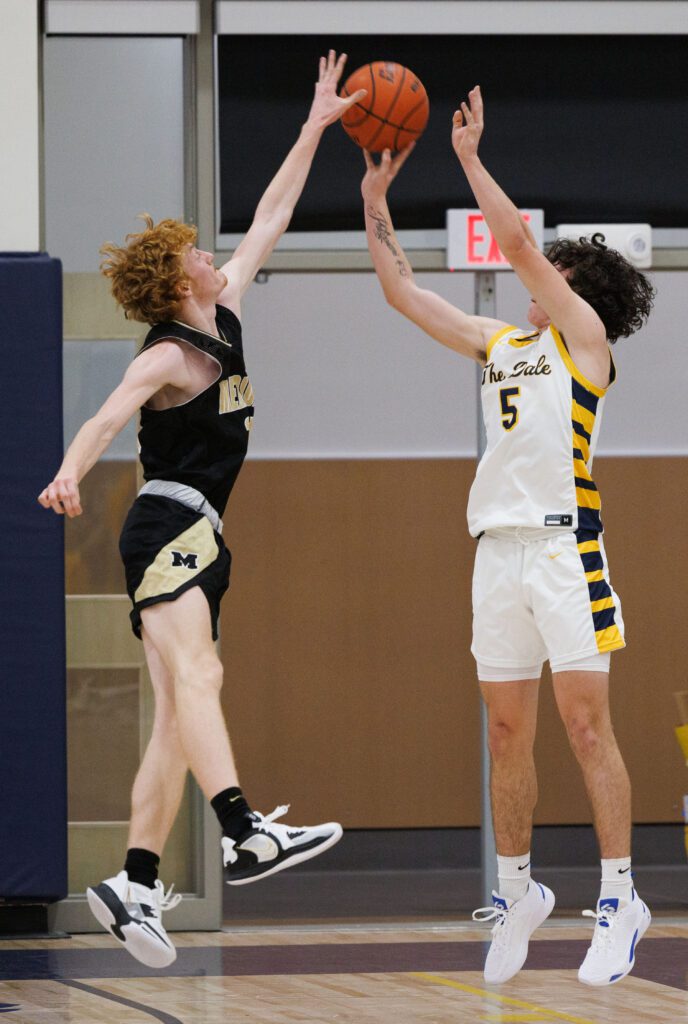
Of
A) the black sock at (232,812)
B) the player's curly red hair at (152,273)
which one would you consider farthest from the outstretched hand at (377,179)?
the black sock at (232,812)

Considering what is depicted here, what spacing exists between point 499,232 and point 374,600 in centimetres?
573

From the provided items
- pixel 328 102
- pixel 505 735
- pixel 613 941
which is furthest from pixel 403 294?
pixel 613 941

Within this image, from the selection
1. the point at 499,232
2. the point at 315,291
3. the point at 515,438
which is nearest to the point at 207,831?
the point at 515,438

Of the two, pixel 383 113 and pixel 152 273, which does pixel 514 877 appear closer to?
pixel 152 273

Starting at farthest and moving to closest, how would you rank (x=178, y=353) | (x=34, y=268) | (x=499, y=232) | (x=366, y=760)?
(x=366, y=760) < (x=34, y=268) < (x=499, y=232) < (x=178, y=353)

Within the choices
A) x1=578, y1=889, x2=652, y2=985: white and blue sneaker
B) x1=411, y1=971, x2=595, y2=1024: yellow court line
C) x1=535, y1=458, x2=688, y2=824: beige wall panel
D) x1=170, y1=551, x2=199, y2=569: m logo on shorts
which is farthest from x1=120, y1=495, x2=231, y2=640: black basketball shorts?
x1=535, y1=458, x2=688, y2=824: beige wall panel

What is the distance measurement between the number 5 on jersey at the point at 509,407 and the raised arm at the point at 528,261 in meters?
0.20

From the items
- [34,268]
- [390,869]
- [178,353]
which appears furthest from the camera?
[390,869]

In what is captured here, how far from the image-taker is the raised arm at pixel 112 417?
12.6 ft

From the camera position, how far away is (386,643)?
10.0m

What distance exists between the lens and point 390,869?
28.5ft

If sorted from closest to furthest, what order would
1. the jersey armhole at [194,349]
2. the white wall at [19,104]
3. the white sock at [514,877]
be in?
the jersey armhole at [194,349] < the white sock at [514,877] < the white wall at [19,104]

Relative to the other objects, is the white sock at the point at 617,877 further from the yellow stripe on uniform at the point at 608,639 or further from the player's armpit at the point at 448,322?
the player's armpit at the point at 448,322

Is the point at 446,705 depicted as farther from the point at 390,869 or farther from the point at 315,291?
the point at 315,291
